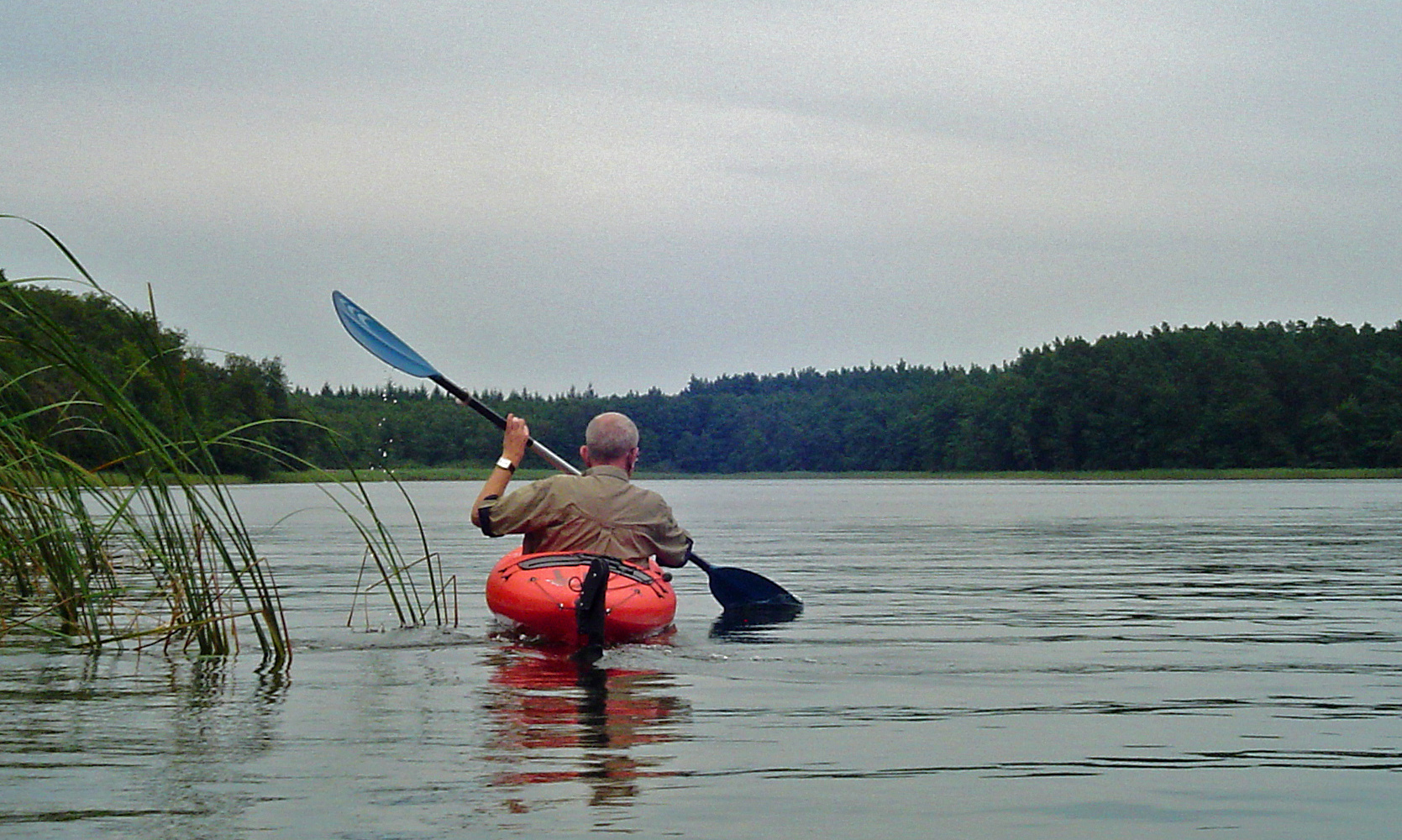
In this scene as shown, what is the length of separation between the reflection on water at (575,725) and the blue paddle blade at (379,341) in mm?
3647

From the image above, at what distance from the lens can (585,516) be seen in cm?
835

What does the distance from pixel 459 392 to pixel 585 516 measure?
2806 millimetres

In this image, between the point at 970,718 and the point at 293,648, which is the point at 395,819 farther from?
the point at 293,648

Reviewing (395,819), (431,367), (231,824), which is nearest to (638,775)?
(395,819)

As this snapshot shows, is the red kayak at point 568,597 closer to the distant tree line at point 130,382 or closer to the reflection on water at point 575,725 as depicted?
the reflection on water at point 575,725

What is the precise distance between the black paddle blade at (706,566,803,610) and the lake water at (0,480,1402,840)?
0.19 m

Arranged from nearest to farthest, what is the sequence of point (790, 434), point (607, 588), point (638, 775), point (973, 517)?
point (638, 775), point (607, 588), point (973, 517), point (790, 434)

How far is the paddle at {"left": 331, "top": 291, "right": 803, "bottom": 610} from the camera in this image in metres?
10.8

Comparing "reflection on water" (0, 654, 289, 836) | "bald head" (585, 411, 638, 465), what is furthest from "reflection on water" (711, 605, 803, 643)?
"reflection on water" (0, 654, 289, 836)

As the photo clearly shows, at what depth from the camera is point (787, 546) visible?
19.3 meters

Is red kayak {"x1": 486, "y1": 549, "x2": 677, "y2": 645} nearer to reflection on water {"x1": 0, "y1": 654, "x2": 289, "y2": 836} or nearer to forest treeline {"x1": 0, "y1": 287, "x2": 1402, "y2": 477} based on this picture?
reflection on water {"x1": 0, "y1": 654, "x2": 289, "y2": 836}

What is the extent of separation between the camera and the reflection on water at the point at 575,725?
454cm

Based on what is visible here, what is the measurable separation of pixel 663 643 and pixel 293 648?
76.3 inches

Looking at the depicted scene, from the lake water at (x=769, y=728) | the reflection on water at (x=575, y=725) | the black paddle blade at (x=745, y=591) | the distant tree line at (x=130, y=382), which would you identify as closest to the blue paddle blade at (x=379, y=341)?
the distant tree line at (x=130, y=382)
